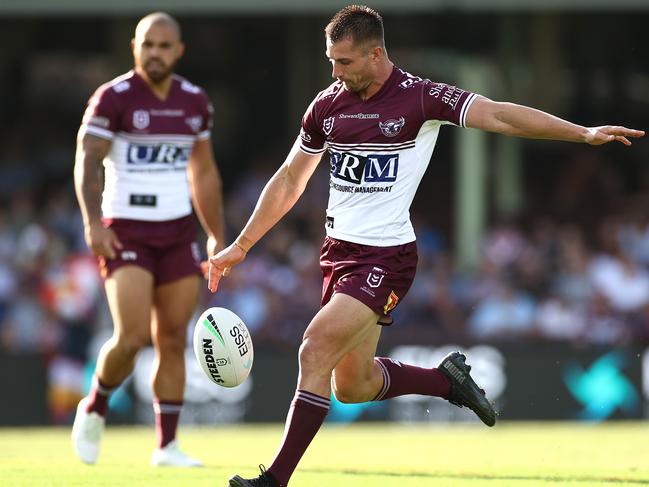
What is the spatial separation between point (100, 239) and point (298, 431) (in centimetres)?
258

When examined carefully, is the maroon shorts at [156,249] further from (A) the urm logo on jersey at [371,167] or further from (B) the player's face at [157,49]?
(A) the urm logo on jersey at [371,167]

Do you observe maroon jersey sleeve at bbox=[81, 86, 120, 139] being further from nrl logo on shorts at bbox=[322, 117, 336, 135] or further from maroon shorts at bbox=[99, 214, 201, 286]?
nrl logo on shorts at bbox=[322, 117, 336, 135]

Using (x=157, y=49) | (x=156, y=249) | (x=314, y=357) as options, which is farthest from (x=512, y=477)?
(x=157, y=49)

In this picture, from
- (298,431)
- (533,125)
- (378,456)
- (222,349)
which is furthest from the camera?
(378,456)

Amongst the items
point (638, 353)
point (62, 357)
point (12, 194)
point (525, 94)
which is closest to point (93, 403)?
point (62, 357)

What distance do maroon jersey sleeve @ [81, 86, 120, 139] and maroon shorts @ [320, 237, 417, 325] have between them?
225 cm

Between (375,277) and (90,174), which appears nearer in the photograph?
(375,277)

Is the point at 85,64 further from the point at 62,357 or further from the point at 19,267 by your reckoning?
the point at 62,357

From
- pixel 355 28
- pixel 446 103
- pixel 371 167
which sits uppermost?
pixel 355 28

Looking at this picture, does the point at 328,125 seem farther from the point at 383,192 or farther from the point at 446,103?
the point at 446,103

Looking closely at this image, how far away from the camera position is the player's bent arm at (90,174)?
8.98 metres

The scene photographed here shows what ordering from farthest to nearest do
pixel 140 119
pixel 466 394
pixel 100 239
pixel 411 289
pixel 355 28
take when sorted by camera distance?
1. pixel 411 289
2. pixel 140 119
3. pixel 100 239
4. pixel 466 394
5. pixel 355 28

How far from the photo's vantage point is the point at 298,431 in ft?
22.5

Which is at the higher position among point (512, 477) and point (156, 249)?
point (156, 249)
